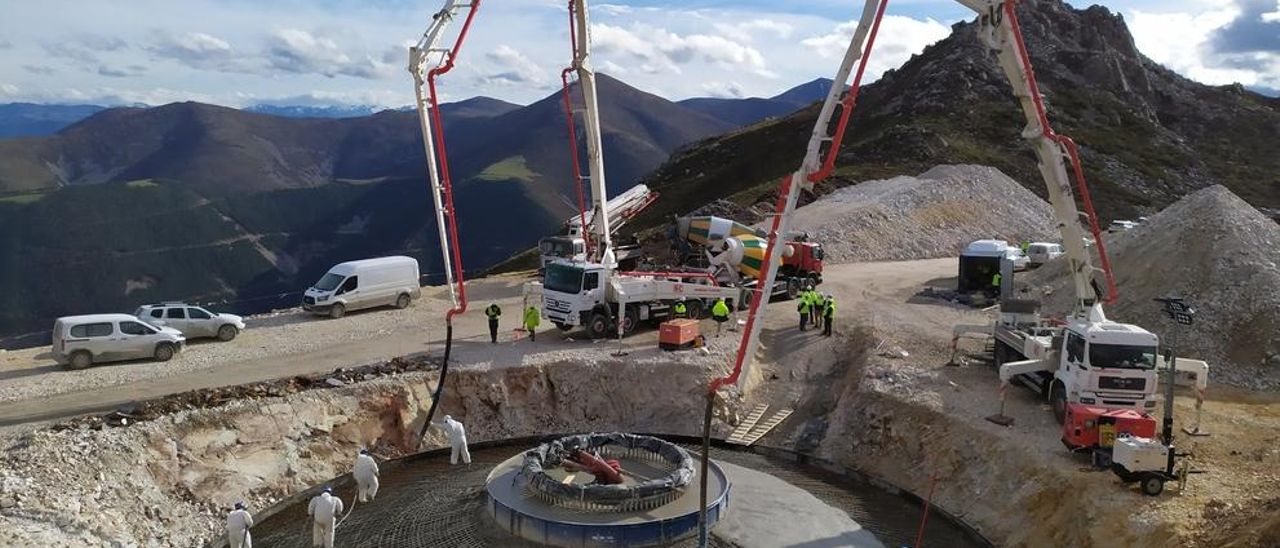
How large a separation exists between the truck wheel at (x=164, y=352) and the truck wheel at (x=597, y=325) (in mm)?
14039

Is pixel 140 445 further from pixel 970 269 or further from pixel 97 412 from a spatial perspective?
pixel 970 269

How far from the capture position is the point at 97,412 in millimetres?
22422

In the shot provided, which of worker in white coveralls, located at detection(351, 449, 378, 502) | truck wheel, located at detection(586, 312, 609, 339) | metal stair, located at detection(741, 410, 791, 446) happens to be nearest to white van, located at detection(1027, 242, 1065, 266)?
metal stair, located at detection(741, 410, 791, 446)

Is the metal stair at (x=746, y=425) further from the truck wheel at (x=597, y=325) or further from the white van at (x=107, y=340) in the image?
the white van at (x=107, y=340)

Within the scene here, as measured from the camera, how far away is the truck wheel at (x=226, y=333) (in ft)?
103

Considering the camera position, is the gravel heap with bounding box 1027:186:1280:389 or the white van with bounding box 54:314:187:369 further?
the gravel heap with bounding box 1027:186:1280:389

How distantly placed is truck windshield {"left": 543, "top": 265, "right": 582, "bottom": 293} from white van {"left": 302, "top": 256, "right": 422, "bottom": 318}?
8.67 meters

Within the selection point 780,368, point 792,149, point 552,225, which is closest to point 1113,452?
point 780,368

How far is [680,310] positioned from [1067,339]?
14264 millimetres

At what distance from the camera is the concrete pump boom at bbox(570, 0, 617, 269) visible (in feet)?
104

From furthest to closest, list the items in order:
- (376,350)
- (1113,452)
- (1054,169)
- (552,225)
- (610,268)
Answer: (552,225)
(610,268)
(376,350)
(1054,169)
(1113,452)

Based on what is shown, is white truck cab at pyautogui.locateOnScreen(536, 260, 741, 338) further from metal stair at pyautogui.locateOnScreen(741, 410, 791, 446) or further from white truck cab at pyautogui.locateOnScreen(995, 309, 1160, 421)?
white truck cab at pyautogui.locateOnScreen(995, 309, 1160, 421)

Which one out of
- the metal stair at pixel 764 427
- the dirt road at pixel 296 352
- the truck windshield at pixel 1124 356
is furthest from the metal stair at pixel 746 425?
the truck windshield at pixel 1124 356

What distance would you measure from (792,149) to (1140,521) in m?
81.1
